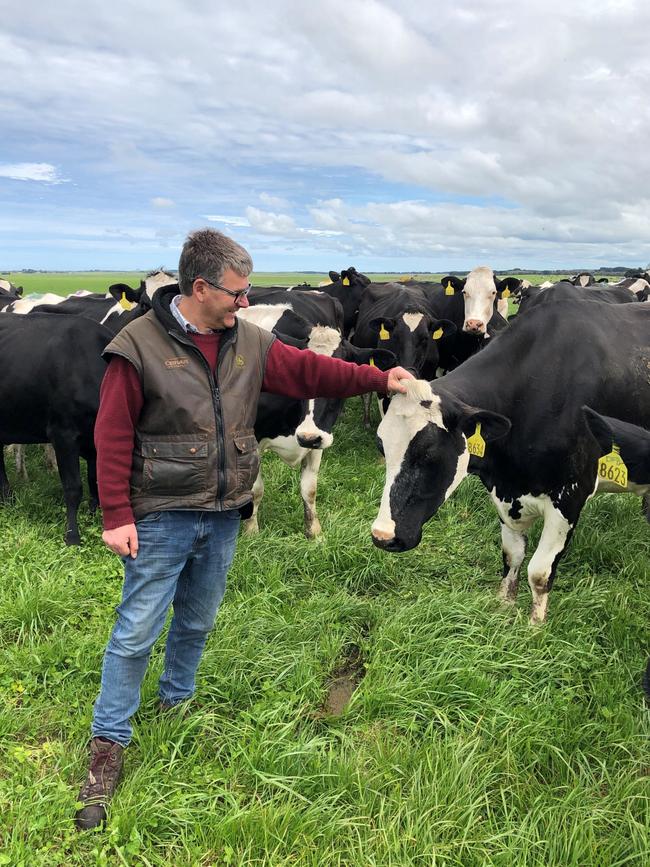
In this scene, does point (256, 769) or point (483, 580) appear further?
point (483, 580)

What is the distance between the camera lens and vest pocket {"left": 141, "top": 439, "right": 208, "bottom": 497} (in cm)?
266

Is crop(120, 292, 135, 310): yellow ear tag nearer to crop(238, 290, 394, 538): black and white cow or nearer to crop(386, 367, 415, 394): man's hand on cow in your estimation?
crop(238, 290, 394, 538): black and white cow

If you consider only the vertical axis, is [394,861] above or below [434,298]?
below

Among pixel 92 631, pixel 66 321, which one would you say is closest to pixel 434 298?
pixel 66 321

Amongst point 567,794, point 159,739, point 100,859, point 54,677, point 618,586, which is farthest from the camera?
point 618,586

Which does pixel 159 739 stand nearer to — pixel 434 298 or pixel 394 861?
pixel 394 861

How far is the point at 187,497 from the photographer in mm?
2742

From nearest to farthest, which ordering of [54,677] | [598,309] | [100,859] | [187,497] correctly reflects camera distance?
1. [100,859]
2. [187,497]
3. [54,677]
4. [598,309]

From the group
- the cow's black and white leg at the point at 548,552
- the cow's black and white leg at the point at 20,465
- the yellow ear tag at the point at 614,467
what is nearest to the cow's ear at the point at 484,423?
the yellow ear tag at the point at 614,467

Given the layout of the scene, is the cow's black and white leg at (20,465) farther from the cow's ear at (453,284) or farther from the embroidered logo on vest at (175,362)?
the cow's ear at (453,284)

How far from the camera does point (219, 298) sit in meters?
2.64

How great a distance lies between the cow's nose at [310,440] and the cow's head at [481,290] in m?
4.93

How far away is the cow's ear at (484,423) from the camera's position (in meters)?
3.71

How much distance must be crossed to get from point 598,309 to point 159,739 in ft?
13.3
